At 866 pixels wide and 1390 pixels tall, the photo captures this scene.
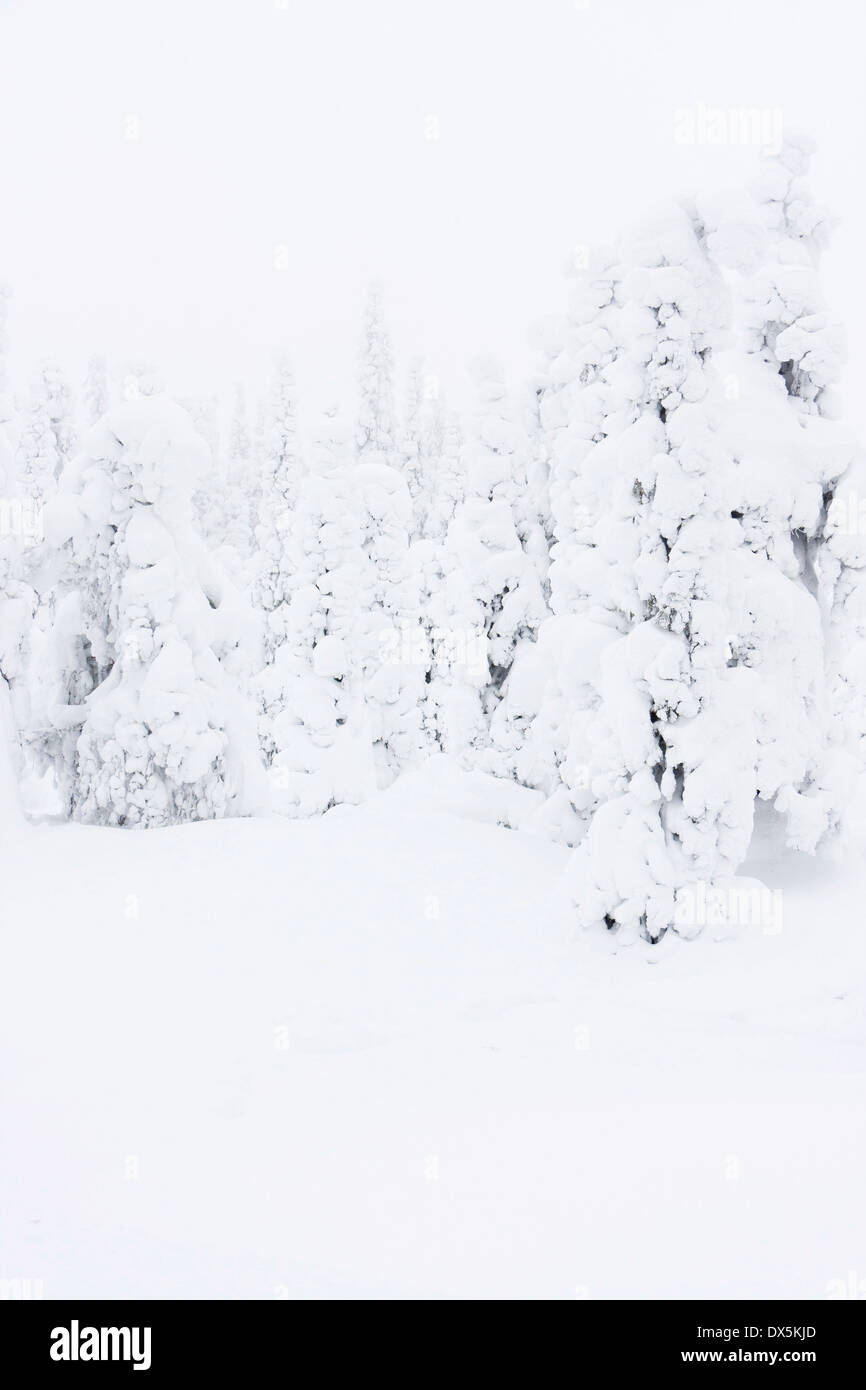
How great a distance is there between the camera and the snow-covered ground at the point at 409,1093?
573 centimetres

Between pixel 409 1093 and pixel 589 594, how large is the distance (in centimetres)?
1192

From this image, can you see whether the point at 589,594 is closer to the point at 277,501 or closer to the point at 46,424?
the point at 277,501

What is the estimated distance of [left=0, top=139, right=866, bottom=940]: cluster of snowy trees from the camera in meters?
14.4

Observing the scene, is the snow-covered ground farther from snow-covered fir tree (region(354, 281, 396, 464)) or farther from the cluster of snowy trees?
snow-covered fir tree (region(354, 281, 396, 464))

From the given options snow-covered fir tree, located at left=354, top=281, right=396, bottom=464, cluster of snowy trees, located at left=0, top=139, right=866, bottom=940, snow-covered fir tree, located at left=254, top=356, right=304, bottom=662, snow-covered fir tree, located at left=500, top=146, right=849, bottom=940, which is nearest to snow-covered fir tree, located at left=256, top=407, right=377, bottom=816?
cluster of snowy trees, located at left=0, top=139, right=866, bottom=940

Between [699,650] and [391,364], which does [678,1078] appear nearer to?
[699,650]

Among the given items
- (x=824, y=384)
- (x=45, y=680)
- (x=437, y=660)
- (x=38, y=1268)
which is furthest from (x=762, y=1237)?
(x=437, y=660)

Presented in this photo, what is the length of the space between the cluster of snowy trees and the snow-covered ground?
2343mm

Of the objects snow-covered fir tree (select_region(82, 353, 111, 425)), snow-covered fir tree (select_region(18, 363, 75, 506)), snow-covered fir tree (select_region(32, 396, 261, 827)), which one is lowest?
snow-covered fir tree (select_region(32, 396, 261, 827))

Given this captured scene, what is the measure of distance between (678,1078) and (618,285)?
1625 centimetres

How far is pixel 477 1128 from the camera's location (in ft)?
24.1

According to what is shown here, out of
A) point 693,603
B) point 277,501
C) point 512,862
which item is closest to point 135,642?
point 512,862

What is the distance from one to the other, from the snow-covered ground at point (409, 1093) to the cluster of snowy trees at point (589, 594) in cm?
234

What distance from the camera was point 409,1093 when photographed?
798 centimetres
